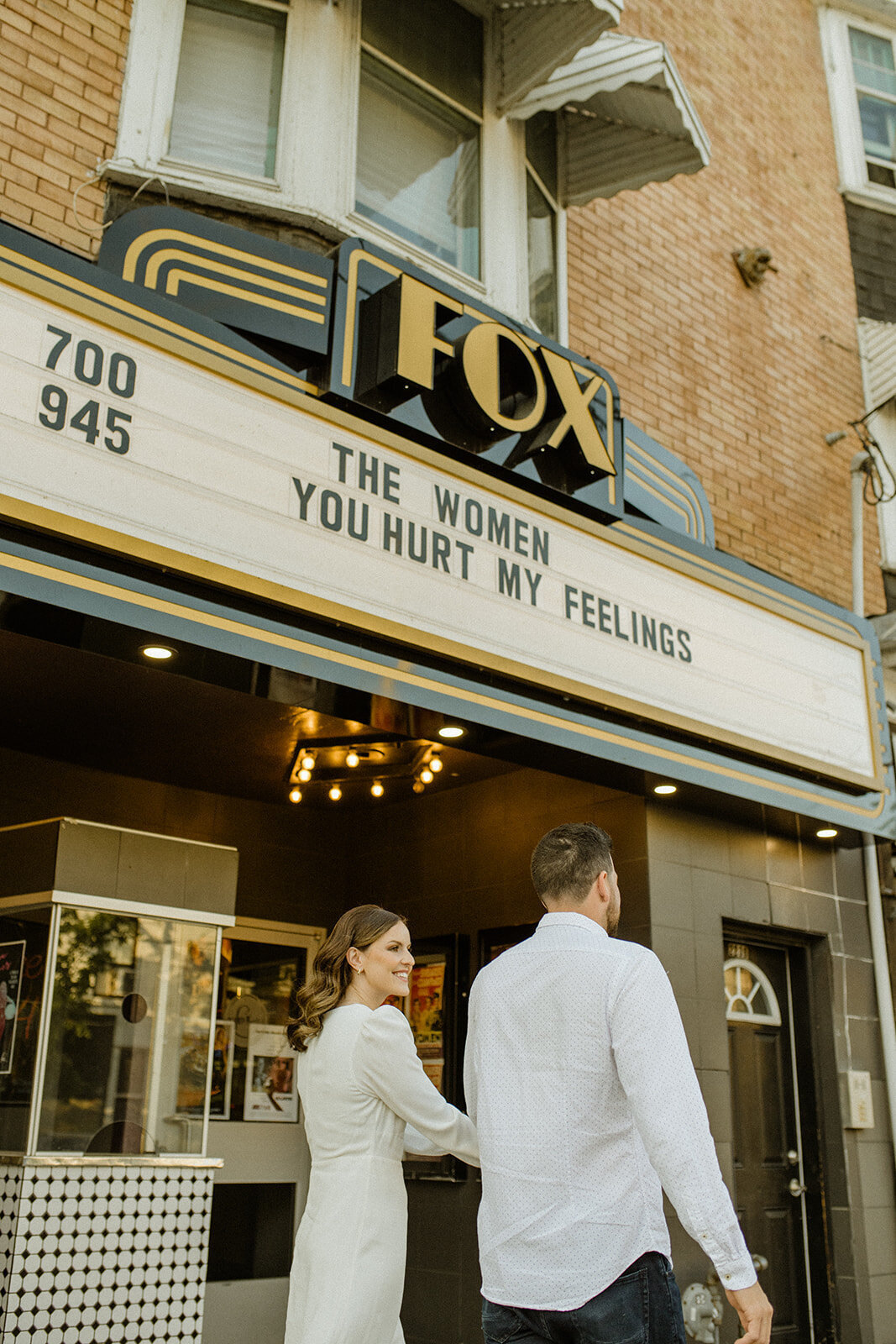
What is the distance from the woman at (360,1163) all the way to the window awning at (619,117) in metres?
6.98

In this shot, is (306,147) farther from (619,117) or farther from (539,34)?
(619,117)

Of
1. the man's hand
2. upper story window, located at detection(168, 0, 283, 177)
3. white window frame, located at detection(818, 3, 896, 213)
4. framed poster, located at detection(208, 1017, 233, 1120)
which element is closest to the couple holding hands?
the man's hand

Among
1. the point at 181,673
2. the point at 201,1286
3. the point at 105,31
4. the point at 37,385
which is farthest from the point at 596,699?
the point at 105,31

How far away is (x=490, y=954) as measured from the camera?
8016 millimetres

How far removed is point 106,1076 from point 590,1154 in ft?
14.3

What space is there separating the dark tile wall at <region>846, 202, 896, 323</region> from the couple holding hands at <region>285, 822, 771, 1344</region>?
33.3 ft

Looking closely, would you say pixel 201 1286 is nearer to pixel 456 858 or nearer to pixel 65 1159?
pixel 65 1159

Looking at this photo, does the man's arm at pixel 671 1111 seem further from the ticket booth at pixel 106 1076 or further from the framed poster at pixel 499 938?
the framed poster at pixel 499 938

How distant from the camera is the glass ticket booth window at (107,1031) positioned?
6.11 meters

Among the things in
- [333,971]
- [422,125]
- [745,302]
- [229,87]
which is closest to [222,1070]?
[333,971]

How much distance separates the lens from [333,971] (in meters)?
3.61

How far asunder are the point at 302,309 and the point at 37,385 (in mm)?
1776

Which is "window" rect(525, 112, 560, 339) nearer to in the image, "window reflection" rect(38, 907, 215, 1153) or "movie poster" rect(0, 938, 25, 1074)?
"window reflection" rect(38, 907, 215, 1153)

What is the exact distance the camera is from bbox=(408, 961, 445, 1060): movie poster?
8195 mm
